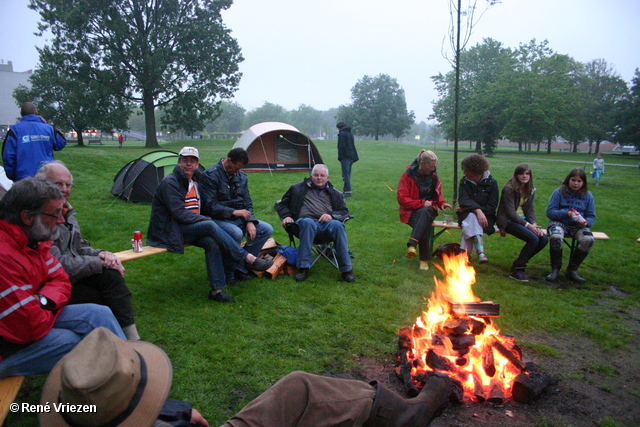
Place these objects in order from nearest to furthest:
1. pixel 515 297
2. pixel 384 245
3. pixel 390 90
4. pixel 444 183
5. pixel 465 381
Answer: pixel 465 381 → pixel 515 297 → pixel 384 245 → pixel 444 183 → pixel 390 90

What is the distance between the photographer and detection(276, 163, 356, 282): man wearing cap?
5.07 meters

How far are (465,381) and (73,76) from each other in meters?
29.8

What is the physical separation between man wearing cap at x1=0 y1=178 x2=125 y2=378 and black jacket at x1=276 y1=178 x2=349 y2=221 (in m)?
3.22

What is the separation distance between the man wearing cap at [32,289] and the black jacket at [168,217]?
180 cm

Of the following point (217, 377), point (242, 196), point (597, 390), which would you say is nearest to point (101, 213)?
point (242, 196)

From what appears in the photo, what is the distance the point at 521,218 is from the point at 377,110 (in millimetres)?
61678

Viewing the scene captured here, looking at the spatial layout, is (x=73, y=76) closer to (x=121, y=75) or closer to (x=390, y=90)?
(x=121, y=75)

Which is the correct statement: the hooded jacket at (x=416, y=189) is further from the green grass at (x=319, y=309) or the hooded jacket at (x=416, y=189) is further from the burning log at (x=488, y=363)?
the burning log at (x=488, y=363)

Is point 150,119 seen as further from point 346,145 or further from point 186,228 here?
point 186,228

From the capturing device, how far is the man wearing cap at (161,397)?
135 cm

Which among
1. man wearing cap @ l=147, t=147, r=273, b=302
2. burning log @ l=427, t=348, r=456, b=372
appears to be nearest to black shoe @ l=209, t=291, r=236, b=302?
man wearing cap @ l=147, t=147, r=273, b=302

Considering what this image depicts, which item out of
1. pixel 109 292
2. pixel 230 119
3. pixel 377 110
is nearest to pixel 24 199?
pixel 109 292

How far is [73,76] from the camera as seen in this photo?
84.9 ft

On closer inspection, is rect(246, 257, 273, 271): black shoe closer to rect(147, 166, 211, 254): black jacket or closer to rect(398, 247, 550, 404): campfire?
rect(147, 166, 211, 254): black jacket
